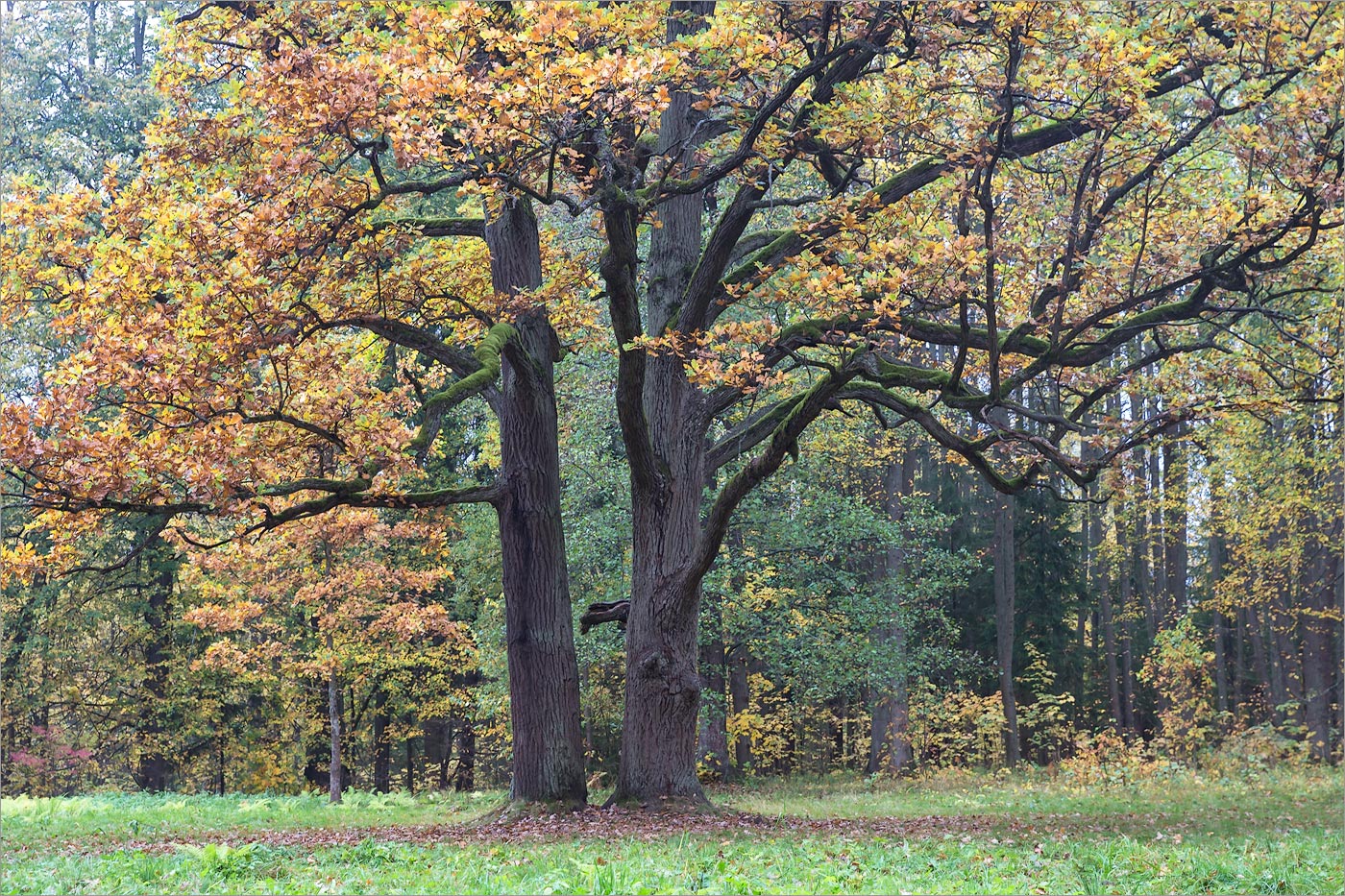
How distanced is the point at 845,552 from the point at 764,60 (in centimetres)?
1253

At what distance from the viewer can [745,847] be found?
889 cm

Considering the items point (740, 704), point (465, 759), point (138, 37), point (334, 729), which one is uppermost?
point (138, 37)

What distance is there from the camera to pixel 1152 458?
3322 centimetres

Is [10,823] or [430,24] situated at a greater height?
[430,24]

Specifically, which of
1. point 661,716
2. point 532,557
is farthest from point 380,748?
point 661,716

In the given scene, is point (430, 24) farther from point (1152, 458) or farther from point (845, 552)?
point (1152, 458)

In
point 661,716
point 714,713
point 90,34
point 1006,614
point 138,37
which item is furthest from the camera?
point 138,37

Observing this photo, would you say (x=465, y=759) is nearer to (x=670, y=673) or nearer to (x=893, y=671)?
(x=893, y=671)

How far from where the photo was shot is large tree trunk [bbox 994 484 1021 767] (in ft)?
85.8

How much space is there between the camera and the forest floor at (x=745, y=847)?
6.78 m

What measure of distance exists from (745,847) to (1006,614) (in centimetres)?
1963

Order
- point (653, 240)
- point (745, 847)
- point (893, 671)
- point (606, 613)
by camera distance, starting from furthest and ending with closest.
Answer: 1. point (893, 671)
2. point (653, 240)
3. point (606, 613)
4. point (745, 847)

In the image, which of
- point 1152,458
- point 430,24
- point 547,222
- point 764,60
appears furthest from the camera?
point 1152,458

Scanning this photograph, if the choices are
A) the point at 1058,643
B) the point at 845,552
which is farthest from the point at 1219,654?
the point at 845,552
